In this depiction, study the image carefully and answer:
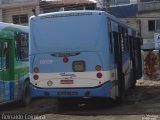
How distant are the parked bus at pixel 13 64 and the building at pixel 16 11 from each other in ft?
112

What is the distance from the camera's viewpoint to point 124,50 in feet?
58.1

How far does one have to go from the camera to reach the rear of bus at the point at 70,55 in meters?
14.1

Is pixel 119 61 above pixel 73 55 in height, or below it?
below

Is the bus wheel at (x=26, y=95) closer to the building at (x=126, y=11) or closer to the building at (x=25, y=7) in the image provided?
the building at (x=126, y=11)

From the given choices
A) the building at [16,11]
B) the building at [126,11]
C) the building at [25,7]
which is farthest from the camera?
the building at [16,11]

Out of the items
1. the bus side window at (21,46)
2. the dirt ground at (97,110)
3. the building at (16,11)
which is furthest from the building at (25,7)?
the bus side window at (21,46)

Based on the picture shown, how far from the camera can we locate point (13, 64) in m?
16.6

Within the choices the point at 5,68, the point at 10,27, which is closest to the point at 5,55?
the point at 5,68

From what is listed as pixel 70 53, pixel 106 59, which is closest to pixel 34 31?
pixel 70 53

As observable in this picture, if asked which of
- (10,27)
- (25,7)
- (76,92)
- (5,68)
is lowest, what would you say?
(76,92)

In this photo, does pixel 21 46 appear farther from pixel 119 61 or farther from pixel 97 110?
pixel 97 110

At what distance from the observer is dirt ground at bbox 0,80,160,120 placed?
517 inches

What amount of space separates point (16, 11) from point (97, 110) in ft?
130

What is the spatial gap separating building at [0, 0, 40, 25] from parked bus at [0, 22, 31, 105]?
34.1 metres
